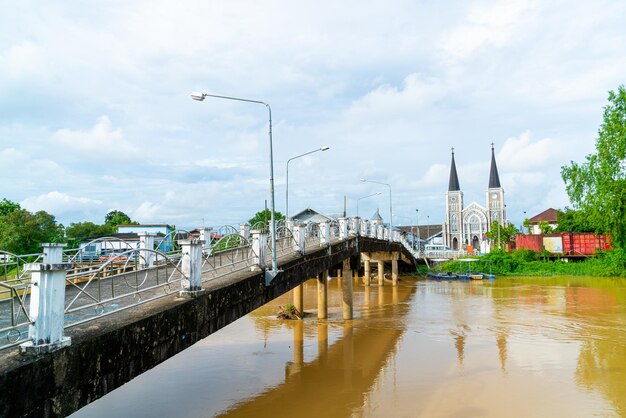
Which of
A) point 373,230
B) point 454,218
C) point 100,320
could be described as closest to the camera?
point 100,320

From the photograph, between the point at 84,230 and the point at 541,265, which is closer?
the point at 541,265

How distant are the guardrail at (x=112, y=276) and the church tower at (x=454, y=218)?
9073 centimetres

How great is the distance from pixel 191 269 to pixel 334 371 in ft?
26.2

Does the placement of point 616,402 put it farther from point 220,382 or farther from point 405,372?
point 220,382

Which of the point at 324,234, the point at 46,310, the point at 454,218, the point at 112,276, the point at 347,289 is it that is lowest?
the point at 347,289

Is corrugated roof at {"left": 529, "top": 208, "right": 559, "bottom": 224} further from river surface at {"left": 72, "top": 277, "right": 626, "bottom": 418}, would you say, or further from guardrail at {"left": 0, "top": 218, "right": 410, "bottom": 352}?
guardrail at {"left": 0, "top": 218, "right": 410, "bottom": 352}

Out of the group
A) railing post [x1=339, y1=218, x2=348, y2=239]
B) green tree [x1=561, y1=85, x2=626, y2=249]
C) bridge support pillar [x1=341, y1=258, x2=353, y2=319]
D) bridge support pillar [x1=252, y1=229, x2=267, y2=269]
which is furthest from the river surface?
green tree [x1=561, y1=85, x2=626, y2=249]

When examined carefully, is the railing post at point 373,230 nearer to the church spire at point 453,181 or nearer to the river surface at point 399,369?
the river surface at point 399,369

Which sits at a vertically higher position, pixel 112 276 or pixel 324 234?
pixel 324 234

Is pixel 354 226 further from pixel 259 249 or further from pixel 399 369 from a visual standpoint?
pixel 259 249

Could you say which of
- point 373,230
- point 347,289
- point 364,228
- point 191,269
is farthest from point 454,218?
point 191,269

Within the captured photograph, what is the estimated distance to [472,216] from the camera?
105 m

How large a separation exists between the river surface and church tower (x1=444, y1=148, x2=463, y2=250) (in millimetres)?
81058

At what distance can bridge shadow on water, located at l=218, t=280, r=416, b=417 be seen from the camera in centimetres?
1140
